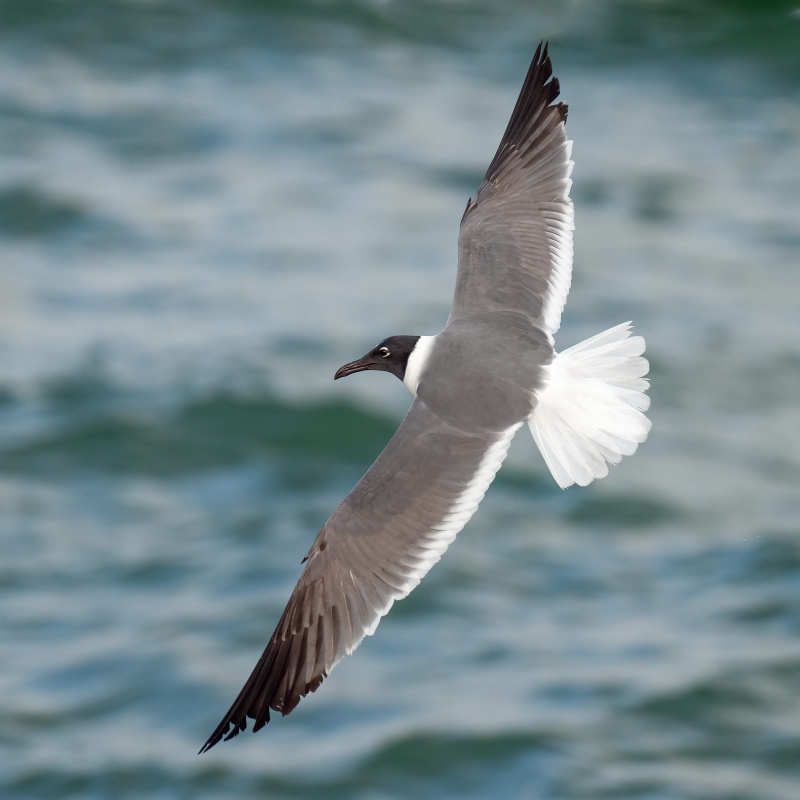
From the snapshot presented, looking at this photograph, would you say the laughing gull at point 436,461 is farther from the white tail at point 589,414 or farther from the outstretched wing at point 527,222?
the outstretched wing at point 527,222

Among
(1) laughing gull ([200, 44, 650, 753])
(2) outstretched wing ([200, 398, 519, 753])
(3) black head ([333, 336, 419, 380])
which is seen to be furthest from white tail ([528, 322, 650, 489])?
(3) black head ([333, 336, 419, 380])

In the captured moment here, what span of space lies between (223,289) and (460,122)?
271 cm

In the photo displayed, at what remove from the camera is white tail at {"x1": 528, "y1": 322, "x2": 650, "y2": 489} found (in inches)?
177

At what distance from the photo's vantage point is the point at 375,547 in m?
→ 4.47

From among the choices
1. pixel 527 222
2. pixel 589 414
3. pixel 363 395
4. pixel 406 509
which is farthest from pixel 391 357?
pixel 363 395

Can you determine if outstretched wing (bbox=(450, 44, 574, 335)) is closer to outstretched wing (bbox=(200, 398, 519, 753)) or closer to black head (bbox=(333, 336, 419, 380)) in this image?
black head (bbox=(333, 336, 419, 380))

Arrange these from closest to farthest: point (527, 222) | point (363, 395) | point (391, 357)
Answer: point (391, 357) → point (527, 222) → point (363, 395)

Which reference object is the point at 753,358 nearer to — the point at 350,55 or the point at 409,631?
the point at 409,631

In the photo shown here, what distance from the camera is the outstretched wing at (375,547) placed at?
445 centimetres

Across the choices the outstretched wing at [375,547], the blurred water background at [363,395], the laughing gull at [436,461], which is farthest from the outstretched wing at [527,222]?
the blurred water background at [363,395]

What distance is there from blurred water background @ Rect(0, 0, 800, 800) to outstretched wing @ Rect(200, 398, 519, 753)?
10.6 feet

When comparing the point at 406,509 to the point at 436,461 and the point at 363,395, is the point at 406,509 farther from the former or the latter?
the point at 363,395

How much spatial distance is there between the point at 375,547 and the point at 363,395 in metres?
5.25

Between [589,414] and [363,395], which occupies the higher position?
[363,395]
